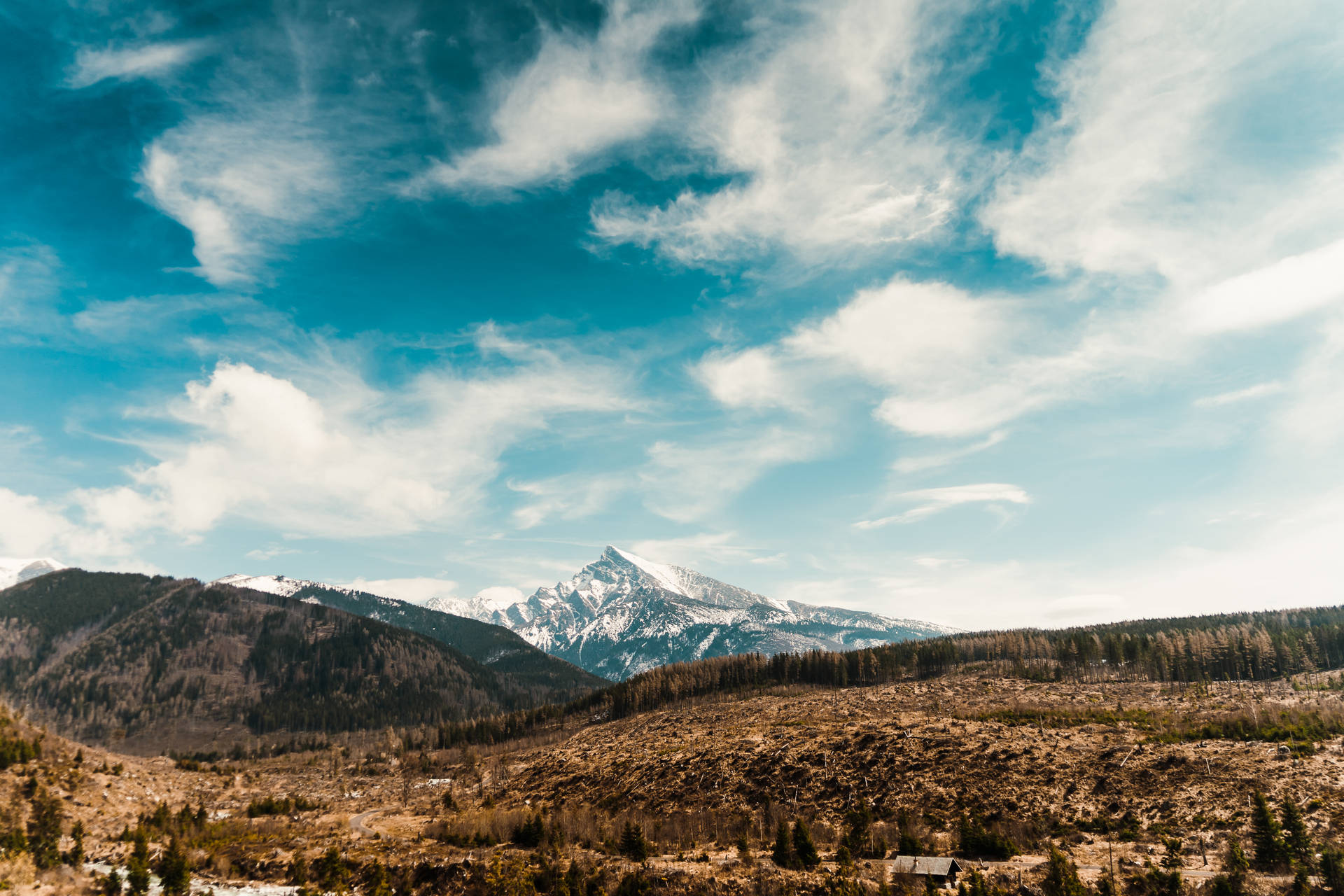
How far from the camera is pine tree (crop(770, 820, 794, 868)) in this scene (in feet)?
161

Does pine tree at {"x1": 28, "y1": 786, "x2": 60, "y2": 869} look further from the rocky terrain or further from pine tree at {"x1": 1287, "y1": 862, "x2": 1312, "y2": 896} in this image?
pine tree at {"x1": 1287, "y1": 862, "x2": 1312, "y2": 896}

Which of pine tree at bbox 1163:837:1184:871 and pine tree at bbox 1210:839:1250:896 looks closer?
pine tree at bbox 1210:839:1250:896

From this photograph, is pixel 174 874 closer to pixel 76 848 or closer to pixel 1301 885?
pixel 76 848

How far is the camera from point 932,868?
44.7m

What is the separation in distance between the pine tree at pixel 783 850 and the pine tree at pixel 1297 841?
3331cm

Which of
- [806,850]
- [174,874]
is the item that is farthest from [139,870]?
[806,850]

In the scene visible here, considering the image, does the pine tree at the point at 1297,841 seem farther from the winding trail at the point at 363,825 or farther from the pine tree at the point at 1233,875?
the winding trail at the point at 363,825

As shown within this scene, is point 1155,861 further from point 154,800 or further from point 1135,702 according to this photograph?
point 154,800

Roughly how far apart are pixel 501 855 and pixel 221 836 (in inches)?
1439

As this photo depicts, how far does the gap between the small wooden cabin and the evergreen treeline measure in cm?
12061

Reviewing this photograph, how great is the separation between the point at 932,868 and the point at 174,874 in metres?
59.6

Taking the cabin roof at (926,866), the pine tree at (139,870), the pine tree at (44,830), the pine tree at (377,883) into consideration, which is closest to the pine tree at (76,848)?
the pine tree at (44,830)

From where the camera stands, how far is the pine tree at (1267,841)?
41.5m

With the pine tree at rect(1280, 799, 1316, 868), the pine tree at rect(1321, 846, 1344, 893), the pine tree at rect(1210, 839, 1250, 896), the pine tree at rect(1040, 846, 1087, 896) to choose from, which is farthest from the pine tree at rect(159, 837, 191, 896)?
the pine tree at rect(1280, 799, 1316, 868)
